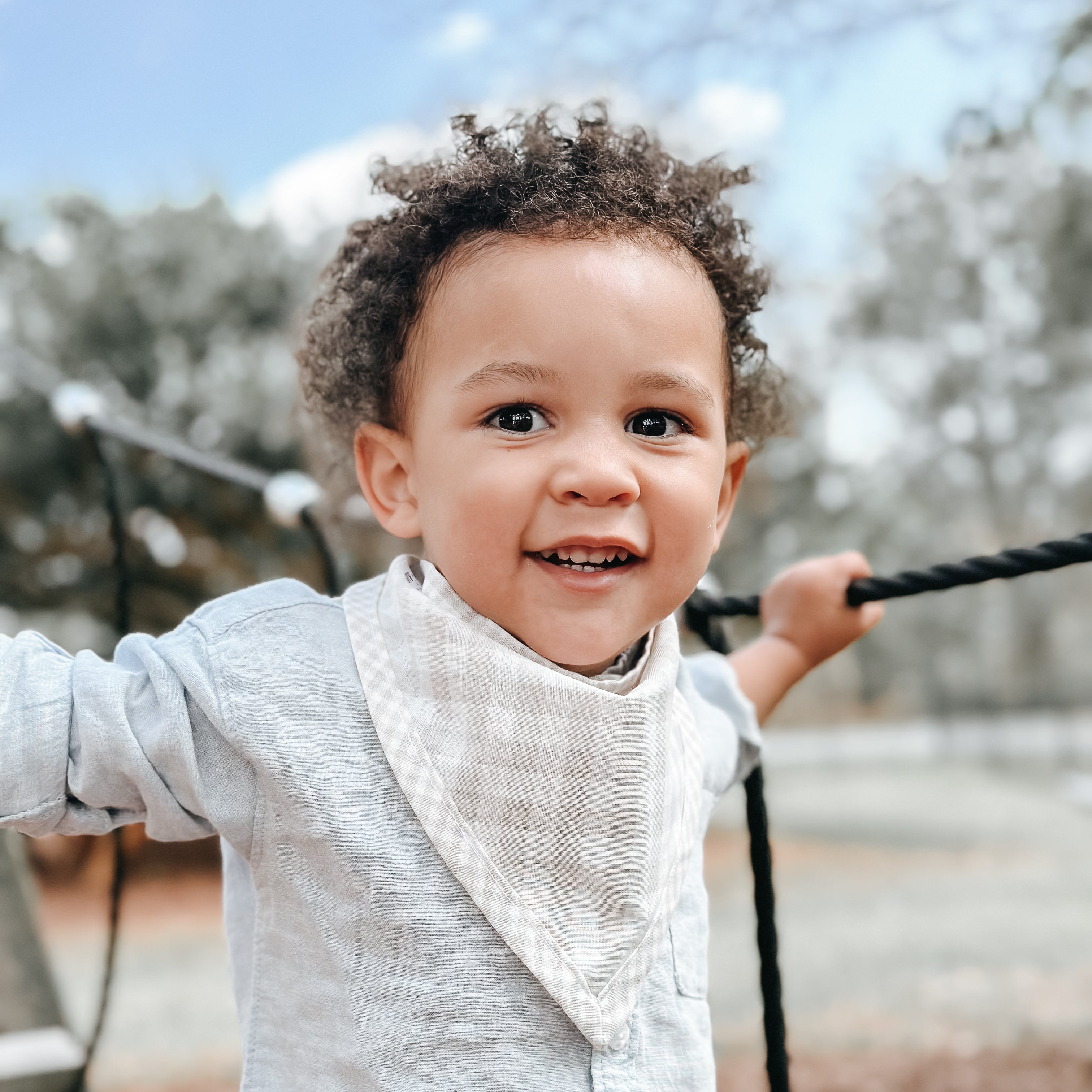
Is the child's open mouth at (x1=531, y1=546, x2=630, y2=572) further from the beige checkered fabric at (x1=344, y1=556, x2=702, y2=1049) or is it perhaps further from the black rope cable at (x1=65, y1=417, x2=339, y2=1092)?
the black rope cable at (x1=65, y1=417, x2=339, y2=1092)

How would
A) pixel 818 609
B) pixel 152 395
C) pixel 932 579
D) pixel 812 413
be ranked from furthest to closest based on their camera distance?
1. pixel 812 413
2. pixel 152 395
3. pixel 818 609
4. pixel 932 579

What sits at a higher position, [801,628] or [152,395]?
[152,395]

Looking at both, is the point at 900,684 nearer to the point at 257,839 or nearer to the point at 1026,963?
the point at 1026,963

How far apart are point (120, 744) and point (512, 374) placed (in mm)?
369

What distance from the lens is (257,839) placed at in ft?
2.54

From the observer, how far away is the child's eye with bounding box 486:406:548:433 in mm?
793

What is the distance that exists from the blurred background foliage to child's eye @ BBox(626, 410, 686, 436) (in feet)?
11.4

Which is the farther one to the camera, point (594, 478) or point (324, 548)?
point (324, 548)

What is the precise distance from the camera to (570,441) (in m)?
0.78

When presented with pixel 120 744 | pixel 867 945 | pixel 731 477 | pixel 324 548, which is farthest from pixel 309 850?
pixel 867 945

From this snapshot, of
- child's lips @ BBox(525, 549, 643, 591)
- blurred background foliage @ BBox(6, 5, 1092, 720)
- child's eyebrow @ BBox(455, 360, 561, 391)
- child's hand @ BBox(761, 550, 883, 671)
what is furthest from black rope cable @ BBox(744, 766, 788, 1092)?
blurred background foliage @ BBox(6, 5, 1092, 720)

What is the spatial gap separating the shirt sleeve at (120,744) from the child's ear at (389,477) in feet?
0.64

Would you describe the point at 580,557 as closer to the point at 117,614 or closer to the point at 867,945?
the point at 117,614

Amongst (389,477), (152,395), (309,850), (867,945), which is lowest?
(867,945)
